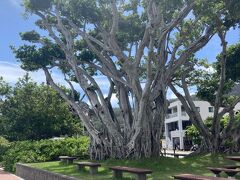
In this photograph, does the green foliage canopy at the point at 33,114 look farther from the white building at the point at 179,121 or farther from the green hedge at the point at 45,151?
the white building at the point at 179,121

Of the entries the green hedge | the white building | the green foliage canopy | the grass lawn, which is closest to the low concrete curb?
the grass lawn

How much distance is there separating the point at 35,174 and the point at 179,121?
47.9 m

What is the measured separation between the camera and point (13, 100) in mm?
38844

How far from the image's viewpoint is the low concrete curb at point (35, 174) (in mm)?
14688

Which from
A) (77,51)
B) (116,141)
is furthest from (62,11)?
(116,141)

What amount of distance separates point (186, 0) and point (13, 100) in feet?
84.3

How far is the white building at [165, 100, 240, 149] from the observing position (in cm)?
6397

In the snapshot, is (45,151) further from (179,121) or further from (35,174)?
(179,121)

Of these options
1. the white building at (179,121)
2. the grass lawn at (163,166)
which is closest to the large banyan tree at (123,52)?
the grass lawn at (163,166)

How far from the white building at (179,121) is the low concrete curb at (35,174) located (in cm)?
4127

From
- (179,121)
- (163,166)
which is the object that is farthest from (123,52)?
(179,121)

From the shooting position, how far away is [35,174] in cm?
1875

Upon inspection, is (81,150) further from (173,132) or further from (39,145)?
(173,132)

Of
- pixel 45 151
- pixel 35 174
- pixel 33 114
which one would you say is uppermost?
pixel 33 114
